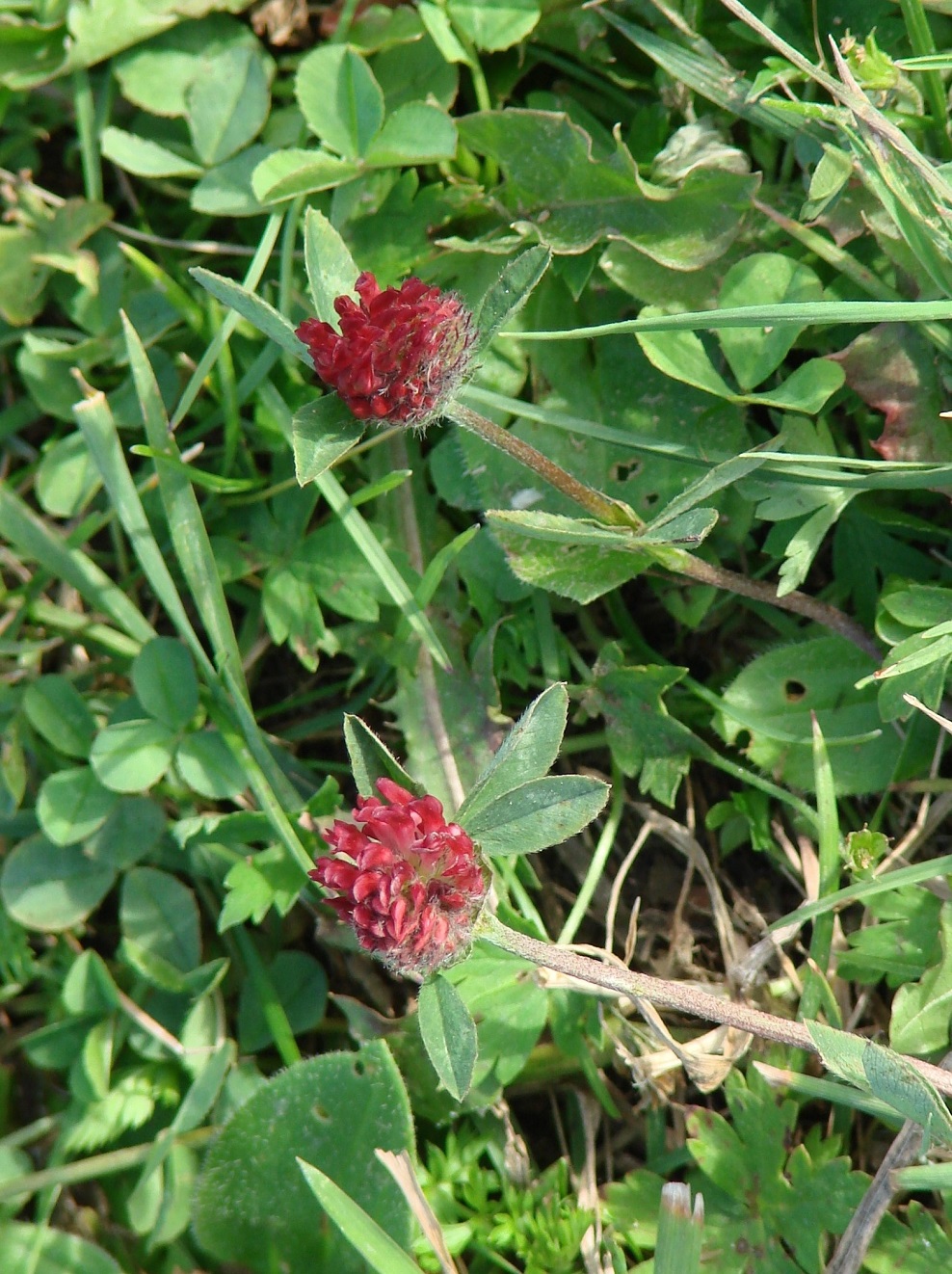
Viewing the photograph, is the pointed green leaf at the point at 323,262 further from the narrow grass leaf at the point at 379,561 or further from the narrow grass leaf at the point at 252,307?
the narrow grass leaf at the point at 379,561

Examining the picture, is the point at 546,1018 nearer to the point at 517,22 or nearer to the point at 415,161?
the point at 415,161

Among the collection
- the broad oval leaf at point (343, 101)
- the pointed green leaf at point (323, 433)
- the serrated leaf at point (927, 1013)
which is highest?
the broad oval leaf at point (343, 101)

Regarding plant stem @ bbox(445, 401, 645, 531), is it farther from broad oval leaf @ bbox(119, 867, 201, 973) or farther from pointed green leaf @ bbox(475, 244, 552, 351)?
broad oval leaf @ bbox(119, 867, 201, 973)

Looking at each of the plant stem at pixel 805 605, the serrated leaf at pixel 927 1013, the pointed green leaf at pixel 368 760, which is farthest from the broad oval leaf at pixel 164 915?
the serrated leaf at pixel 927 1013

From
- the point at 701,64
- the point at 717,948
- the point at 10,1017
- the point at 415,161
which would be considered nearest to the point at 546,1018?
the point at 717,948

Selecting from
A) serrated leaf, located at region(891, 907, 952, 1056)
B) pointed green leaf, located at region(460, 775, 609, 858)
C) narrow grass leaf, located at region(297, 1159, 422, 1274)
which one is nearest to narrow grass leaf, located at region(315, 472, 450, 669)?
pointed green leaf, located at region(460, 775, 609, 858)

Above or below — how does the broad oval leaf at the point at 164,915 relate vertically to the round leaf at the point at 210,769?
below

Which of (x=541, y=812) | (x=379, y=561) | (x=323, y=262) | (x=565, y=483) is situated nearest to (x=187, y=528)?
(x=379, y=561)
